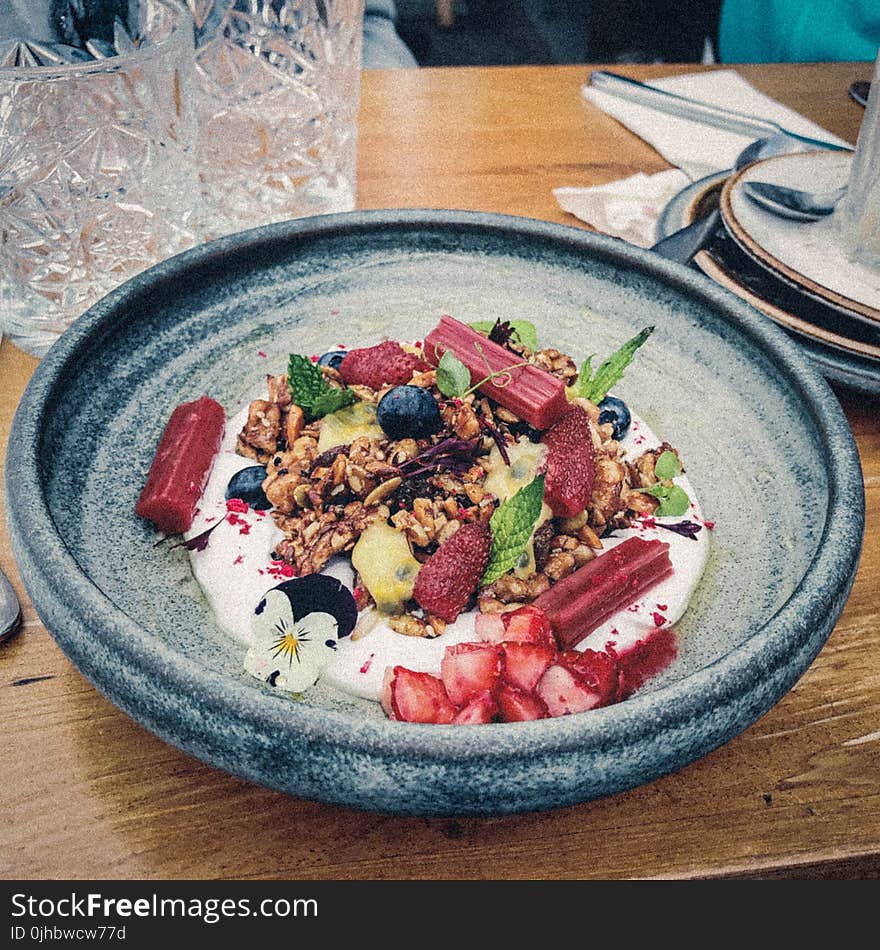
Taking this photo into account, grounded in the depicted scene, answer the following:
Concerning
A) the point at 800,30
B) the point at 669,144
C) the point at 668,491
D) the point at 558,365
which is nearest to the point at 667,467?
the point at 668,491

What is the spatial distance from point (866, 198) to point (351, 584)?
710mm

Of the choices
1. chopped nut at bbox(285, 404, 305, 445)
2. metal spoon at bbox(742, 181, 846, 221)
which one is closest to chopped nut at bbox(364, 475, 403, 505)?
chopped nut at bbox(285, 404, 305, 445)

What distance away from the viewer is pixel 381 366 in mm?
847

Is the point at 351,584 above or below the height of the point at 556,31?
above

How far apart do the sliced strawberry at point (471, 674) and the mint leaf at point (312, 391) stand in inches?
11.1

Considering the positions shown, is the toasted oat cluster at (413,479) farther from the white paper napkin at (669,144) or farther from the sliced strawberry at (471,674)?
the white paper napkin at (669,144)

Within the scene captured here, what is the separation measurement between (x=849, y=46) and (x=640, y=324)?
5.26 ft

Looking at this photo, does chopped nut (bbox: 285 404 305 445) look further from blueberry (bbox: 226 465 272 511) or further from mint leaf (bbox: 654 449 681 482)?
mint leaf (bbox: 654 449 681 482)

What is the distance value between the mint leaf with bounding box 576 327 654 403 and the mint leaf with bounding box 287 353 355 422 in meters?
0.22

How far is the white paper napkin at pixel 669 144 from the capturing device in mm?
1311

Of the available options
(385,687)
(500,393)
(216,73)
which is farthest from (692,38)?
(385,687)

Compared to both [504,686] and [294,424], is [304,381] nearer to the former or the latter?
[294,424]

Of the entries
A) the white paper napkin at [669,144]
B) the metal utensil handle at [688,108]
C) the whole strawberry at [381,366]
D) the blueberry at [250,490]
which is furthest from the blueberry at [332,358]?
the metal utensil handle at [688,108]

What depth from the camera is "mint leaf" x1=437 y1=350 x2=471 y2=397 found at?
31.9 inches
